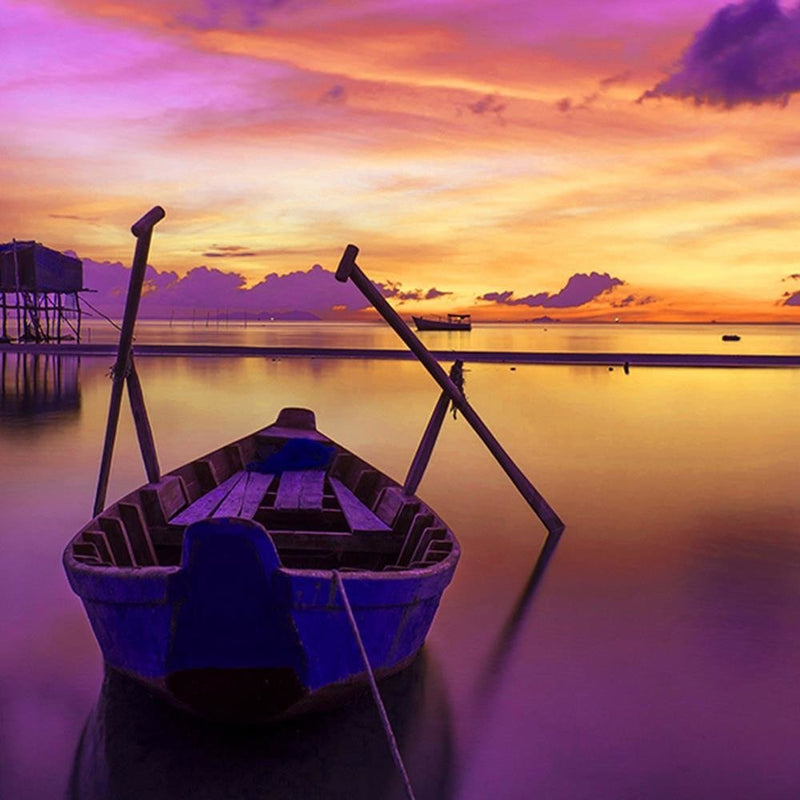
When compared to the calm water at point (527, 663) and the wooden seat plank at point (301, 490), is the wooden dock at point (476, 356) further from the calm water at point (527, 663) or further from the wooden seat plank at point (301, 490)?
Result: the wooden seat plank at point (301, 490)

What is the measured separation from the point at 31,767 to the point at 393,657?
2.58 m

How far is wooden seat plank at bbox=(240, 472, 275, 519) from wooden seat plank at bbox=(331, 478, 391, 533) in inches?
34.0

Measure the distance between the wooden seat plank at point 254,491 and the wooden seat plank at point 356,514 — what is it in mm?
862

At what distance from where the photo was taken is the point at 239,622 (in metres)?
5.22

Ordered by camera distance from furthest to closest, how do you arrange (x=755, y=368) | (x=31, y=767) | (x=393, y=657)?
(x=755, y=368) < (x=393, y=657) < (x=31, y=767)

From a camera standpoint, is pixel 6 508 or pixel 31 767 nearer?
pixel 31 767

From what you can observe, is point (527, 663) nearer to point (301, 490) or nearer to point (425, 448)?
point (301, 490)

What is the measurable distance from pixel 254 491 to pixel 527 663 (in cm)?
378

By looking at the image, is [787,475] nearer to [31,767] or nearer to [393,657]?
[393,657]

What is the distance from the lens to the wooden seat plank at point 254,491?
873cm

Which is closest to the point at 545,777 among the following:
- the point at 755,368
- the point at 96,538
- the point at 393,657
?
the point at 393,657

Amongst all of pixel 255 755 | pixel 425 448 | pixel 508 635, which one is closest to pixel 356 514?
pixel 508 635

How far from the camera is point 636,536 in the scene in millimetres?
12266

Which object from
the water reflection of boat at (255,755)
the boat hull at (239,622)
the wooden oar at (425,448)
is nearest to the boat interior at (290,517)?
the wooden oar at (425,448)
